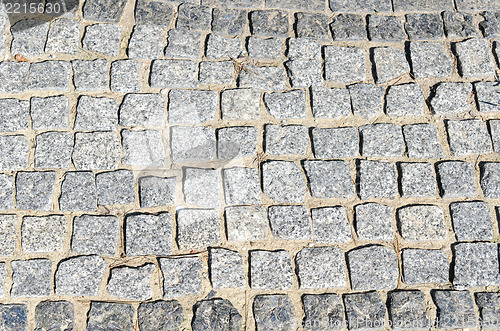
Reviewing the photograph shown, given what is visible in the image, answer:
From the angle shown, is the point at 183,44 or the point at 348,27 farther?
the point at 348,27

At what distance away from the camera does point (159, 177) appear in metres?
3.25

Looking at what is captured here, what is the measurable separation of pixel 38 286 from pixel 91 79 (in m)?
1.58

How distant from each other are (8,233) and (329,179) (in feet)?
7.55

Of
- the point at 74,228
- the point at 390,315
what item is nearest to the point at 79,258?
the point at 74,228

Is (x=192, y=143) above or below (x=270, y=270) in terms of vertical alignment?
above

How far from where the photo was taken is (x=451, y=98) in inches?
142

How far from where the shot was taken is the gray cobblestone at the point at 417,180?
131 inches

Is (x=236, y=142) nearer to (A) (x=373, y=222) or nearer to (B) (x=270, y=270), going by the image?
(B) (x=270, y=270)

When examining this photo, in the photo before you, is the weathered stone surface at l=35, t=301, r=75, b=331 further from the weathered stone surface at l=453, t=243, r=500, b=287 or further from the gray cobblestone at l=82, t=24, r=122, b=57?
the weathered stone surface at l=453, t=243, r=500, b=287

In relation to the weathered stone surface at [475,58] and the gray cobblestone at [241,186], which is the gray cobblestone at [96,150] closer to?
the gray cobblestone at [241,186]

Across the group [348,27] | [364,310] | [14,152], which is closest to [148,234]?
[14,152]

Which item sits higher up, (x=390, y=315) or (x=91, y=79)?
(x=91, y=79)

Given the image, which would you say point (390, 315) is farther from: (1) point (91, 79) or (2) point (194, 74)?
(1) point (91, 79)

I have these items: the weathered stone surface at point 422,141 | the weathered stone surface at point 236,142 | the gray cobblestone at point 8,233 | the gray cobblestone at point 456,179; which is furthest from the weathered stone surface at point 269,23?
the gray cobblestone at point 8,233
